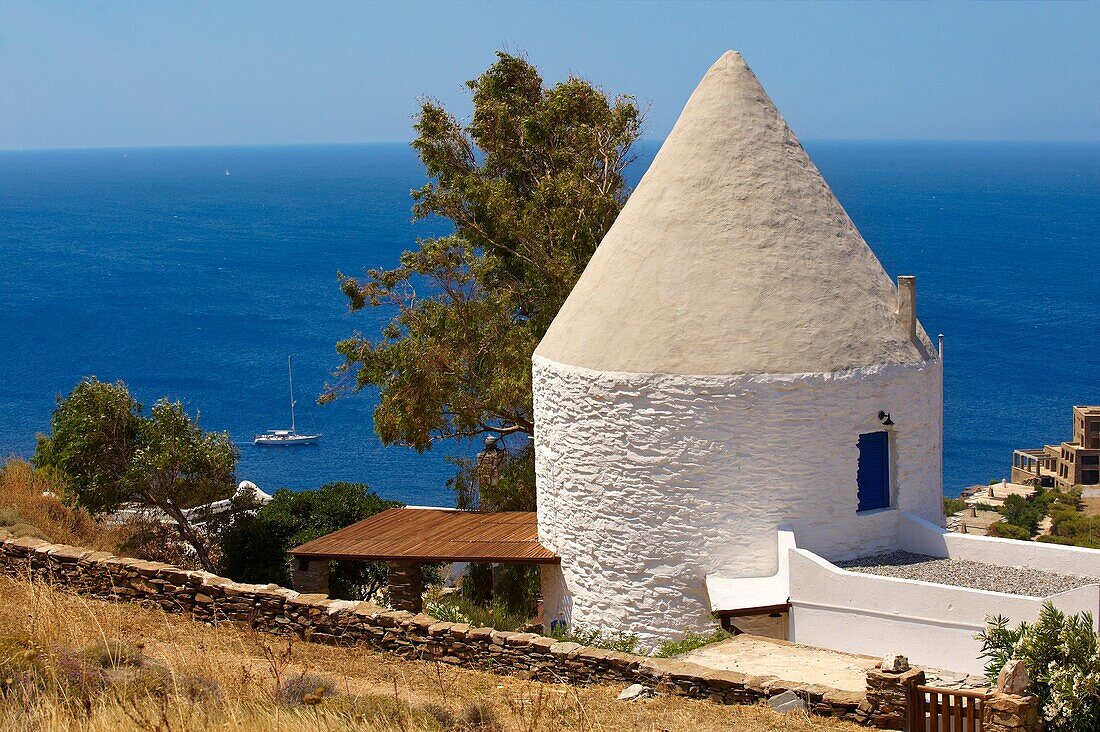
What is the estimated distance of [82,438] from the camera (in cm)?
2042

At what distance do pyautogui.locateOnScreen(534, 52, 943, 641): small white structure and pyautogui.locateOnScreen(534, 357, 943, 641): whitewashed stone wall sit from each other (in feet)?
0.08

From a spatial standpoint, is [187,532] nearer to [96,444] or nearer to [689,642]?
[96,444]

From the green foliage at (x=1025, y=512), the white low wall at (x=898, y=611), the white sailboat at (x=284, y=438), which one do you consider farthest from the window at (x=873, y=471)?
the white sailboat at (x=284, y=438)

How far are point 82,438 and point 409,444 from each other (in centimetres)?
753

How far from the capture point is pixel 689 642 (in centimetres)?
1504

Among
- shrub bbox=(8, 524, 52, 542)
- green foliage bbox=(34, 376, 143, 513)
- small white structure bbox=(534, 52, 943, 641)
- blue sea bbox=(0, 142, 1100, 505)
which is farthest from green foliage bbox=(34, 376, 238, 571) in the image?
blue sea bbox=(0, 142, 1100, 505)

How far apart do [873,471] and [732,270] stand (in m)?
3.33

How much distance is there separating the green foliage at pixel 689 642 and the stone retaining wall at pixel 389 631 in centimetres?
267

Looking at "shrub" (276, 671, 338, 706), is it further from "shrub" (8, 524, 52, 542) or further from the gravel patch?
"shrub" (8, 524, 52, 542)

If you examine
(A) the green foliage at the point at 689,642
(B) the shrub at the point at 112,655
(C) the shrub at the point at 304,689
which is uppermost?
(B) the shrub at the point at 112,655

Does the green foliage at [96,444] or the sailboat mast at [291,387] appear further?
the sailboat mast at [291,387]

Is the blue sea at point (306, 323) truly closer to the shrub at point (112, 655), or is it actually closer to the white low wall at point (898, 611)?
the white low wall at point (898, 611)

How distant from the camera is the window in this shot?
52.2ft

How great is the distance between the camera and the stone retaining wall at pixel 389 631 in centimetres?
1091
